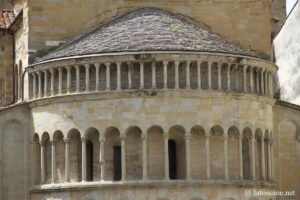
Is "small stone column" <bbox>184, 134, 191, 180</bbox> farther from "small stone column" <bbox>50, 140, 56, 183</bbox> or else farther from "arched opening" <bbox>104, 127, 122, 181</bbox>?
"small stone column" <bbox>50, 140, 56, 183</bbox>

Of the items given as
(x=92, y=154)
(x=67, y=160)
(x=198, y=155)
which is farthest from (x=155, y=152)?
(x=67, y=160)

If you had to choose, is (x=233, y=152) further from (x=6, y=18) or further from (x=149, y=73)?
(x=6, y=18)

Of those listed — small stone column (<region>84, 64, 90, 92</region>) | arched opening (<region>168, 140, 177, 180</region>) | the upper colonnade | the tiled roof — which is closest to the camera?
the upper colonnade

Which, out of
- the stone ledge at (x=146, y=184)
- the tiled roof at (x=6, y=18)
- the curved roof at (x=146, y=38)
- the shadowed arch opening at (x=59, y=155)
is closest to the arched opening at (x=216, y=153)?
the stone ledge at (x=146, y=184)

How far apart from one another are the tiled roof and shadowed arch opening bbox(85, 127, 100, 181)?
7.90m

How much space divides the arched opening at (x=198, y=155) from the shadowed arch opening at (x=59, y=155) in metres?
4.03

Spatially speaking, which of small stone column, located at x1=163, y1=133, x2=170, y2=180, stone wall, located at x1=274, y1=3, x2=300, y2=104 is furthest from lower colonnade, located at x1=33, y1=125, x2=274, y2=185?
stone wall, located at x1=274, y1=3, x2=300, y2=104

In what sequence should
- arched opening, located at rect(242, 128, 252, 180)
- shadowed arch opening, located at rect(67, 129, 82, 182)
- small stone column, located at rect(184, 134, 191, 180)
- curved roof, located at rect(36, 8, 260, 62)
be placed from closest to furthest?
small stone column, located at rect(184, 134, 191, 180) < curved roof, located at rect(36, 8, 260, 62) < shadowed arch opening, located at rect(67, 129, 82, 182) < arched opening, located at rect(242, 128, 252, 180)

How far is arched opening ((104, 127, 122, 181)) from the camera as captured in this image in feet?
102

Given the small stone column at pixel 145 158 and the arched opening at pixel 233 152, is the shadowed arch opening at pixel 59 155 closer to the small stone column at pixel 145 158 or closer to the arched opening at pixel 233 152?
the small stone column at pixel 145 158

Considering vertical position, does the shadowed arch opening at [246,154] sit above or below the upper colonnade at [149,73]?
below

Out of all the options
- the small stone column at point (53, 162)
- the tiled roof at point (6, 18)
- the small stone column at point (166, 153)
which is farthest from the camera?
the tiled roof at point (6, 18)

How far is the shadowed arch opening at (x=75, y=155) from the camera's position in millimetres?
31344

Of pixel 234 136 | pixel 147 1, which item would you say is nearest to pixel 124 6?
pixel 147 1
